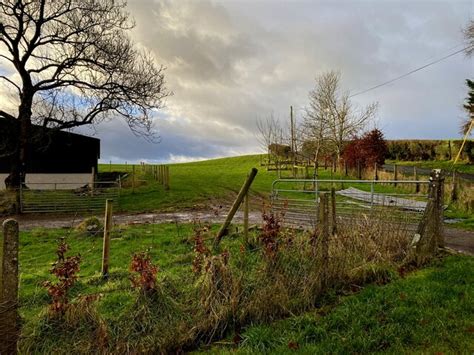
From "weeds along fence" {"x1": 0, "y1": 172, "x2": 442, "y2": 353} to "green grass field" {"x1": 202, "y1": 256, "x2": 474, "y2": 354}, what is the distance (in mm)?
314

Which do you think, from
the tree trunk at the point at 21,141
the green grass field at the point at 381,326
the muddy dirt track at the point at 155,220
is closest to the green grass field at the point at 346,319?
the green grass field at the point at 381,326

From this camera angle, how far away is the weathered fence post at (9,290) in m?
3.73

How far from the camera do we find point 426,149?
166 ft

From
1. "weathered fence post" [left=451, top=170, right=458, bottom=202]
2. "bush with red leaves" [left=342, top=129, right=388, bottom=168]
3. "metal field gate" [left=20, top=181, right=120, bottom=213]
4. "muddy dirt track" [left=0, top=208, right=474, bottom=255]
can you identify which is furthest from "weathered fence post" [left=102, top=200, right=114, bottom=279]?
"bush with red leaves" [left=342, top=129, right=388, bottom=168]

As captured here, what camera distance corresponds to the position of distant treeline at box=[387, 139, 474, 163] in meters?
46.8

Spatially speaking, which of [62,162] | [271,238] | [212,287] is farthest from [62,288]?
[62,162]

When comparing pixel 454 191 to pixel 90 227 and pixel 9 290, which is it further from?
pixel 9 290

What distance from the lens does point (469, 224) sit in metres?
12.3

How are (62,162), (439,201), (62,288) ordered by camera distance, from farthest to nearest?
(62,162), (439,201), (62,288)

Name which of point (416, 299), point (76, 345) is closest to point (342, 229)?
point (416, 299)

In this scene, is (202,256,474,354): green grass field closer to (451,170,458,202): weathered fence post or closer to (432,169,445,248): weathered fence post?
(432,169,445,248): weathered fence post

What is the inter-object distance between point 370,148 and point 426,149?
19776 millimetres

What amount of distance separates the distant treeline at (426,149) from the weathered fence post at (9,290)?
50.3 metres

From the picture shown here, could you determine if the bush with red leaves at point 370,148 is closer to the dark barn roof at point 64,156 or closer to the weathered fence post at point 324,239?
the dark barn roof at point 64,156
